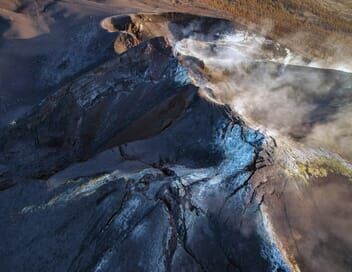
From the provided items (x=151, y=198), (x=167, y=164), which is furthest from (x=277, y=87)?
(x=151, y=198)

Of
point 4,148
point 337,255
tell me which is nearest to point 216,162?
point 337,255

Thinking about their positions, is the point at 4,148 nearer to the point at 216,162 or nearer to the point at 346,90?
the point at 216,162

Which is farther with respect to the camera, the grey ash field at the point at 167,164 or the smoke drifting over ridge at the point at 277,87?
the smoke drifting over ridge at the point at 277,87

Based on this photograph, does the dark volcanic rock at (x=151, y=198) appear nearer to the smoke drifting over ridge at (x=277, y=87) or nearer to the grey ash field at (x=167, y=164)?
the grey ash field at (x=167, y=164)

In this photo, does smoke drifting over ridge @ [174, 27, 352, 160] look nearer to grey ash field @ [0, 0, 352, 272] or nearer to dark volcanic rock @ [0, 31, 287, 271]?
grey ash field @ [0, 0, 352, 272]

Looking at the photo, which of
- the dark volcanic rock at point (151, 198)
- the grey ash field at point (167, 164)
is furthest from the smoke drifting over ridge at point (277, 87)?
the dark volcanic rock at point (151, 198)

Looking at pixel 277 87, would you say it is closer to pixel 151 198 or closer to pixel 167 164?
pixel 167 164
